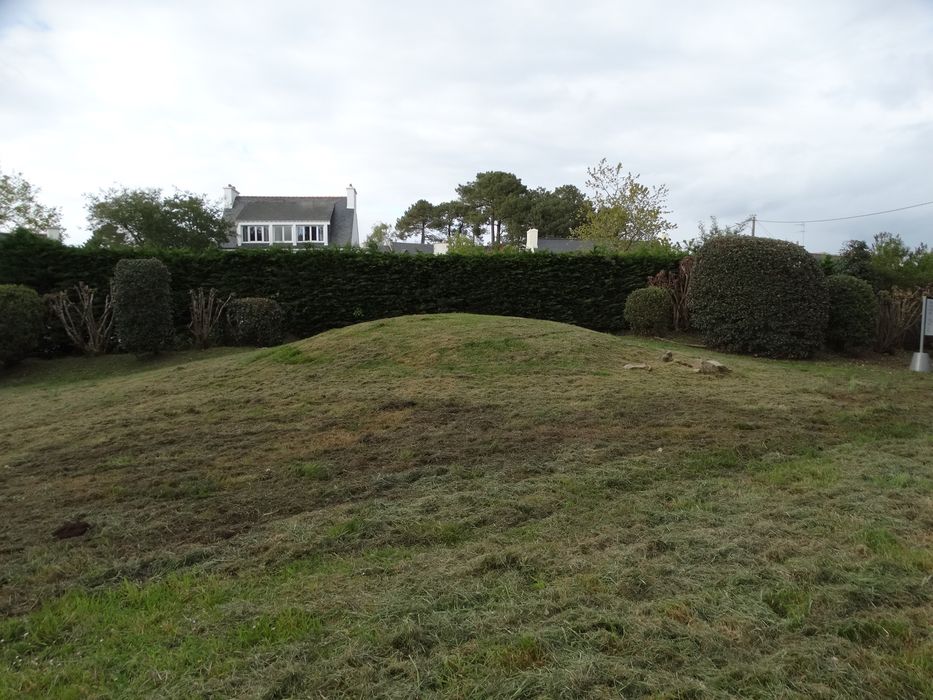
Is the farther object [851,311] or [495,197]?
[495,197]

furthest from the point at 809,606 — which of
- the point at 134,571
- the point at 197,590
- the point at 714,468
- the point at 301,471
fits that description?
the point at 301,471

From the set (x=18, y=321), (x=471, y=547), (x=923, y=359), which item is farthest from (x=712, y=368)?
(x=18, y=321)

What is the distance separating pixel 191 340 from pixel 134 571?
10.9 metres

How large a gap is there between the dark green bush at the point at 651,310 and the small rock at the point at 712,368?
15.1 ft

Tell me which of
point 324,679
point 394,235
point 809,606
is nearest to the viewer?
point 324,679

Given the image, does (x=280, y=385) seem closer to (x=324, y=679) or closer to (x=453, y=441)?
(x=453, y=441)

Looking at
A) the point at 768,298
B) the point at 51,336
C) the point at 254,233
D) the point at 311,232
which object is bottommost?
the point at 51,336

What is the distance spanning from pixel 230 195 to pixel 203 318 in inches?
1459

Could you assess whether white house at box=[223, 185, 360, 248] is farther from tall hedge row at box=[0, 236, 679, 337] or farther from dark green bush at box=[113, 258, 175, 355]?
dark green bush at box=[113, 258, 175, 355]

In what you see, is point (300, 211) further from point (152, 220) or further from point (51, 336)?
point (51, 336)

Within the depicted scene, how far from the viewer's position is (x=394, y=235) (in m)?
56.4

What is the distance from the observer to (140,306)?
1116 centimetres

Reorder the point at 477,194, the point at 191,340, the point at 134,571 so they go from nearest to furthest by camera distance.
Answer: the point at 134,571
the point at 191,340
the point at 477,194

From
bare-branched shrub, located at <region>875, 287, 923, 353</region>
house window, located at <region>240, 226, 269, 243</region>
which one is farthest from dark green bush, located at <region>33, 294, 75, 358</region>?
house window, located at <region>240, 226, 269, 243</region>
